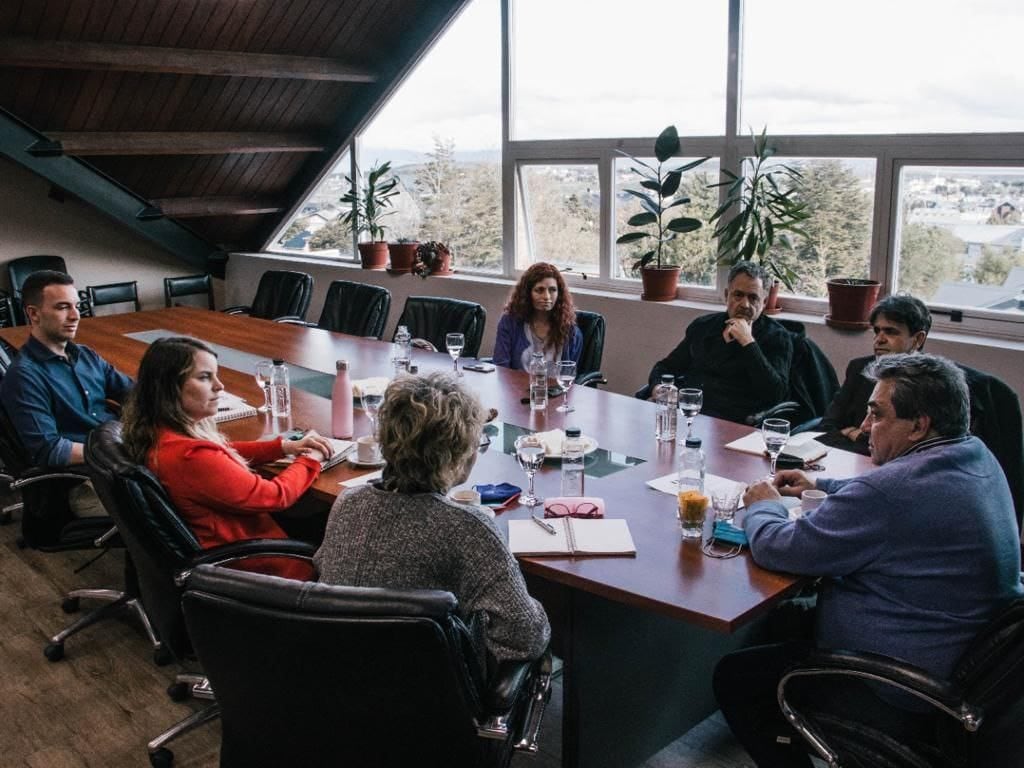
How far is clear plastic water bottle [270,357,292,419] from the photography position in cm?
356

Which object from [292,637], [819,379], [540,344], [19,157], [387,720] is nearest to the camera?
[292,637]

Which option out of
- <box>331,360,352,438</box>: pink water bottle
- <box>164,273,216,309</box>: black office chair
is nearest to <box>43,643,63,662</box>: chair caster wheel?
<box>331,360,352,438</box>: pink water bottle

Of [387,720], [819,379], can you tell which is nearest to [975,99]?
[819,379]

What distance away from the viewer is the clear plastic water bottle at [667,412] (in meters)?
3.21

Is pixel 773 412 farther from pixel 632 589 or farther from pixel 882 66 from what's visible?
pixel 882 66

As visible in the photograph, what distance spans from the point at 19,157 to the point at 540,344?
4003mm

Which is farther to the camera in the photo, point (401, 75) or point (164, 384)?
point (401, 75)

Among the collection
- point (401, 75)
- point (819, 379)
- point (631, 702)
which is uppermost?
point (401, 75)

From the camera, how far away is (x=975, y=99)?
175 inches

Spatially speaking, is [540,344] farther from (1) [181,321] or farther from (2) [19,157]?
(2) [19,157]

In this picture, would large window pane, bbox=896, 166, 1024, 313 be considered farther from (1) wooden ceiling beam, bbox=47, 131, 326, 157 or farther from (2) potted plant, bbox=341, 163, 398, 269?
(1) wooden ceiling beam, bbox=47, 131, 326, 157

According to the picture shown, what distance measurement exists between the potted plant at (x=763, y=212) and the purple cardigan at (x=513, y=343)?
3.65ft

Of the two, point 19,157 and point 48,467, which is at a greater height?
point 19,157

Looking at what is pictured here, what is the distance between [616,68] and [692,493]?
4175 millimetres
